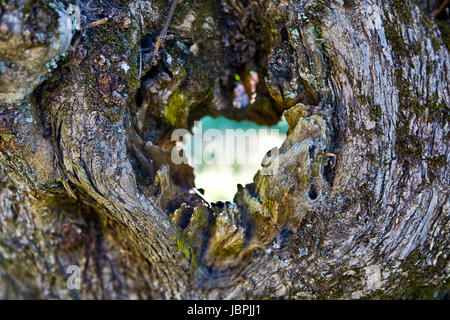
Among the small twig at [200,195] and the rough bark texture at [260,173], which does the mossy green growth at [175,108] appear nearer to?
the rough bark texture at [260,173]

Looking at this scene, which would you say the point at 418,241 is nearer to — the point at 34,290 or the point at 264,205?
the point at 264,205

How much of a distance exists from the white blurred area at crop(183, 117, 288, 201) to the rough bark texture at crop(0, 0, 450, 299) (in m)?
0.11

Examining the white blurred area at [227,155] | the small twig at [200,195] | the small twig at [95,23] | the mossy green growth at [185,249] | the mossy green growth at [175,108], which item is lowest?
the mossy green growth at [185,249]

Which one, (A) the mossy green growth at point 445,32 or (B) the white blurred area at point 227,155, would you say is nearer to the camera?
(A) the mossy green growth at point 445,32

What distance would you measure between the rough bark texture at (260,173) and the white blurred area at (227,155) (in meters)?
0.11

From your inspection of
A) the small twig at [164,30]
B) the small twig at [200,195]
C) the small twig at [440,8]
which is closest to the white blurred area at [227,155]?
the small twig at [200,195]

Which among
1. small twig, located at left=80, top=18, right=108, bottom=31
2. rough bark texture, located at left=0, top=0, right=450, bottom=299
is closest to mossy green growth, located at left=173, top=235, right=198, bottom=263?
rough bark texture, located at left=0, top=0, right=450, bottom=299

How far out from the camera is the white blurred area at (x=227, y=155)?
210 centimetres

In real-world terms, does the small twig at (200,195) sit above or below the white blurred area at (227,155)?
below

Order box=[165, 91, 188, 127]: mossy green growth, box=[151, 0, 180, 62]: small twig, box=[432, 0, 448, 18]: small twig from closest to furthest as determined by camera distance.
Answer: box=[151, 0, 180, 62]: small twig → box=[165, 91, 188, 127]: mossy green growth → box=[432, 0, 448, 18]: small twig

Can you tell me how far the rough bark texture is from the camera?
68.0 inches

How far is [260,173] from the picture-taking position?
189 centimetres

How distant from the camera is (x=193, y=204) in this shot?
196cm

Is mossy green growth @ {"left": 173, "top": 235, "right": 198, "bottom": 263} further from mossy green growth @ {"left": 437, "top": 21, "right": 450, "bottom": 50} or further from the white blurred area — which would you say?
mossy green growth @ {"left": 437, "top": 21, "right": 450, "bottom": 50}
